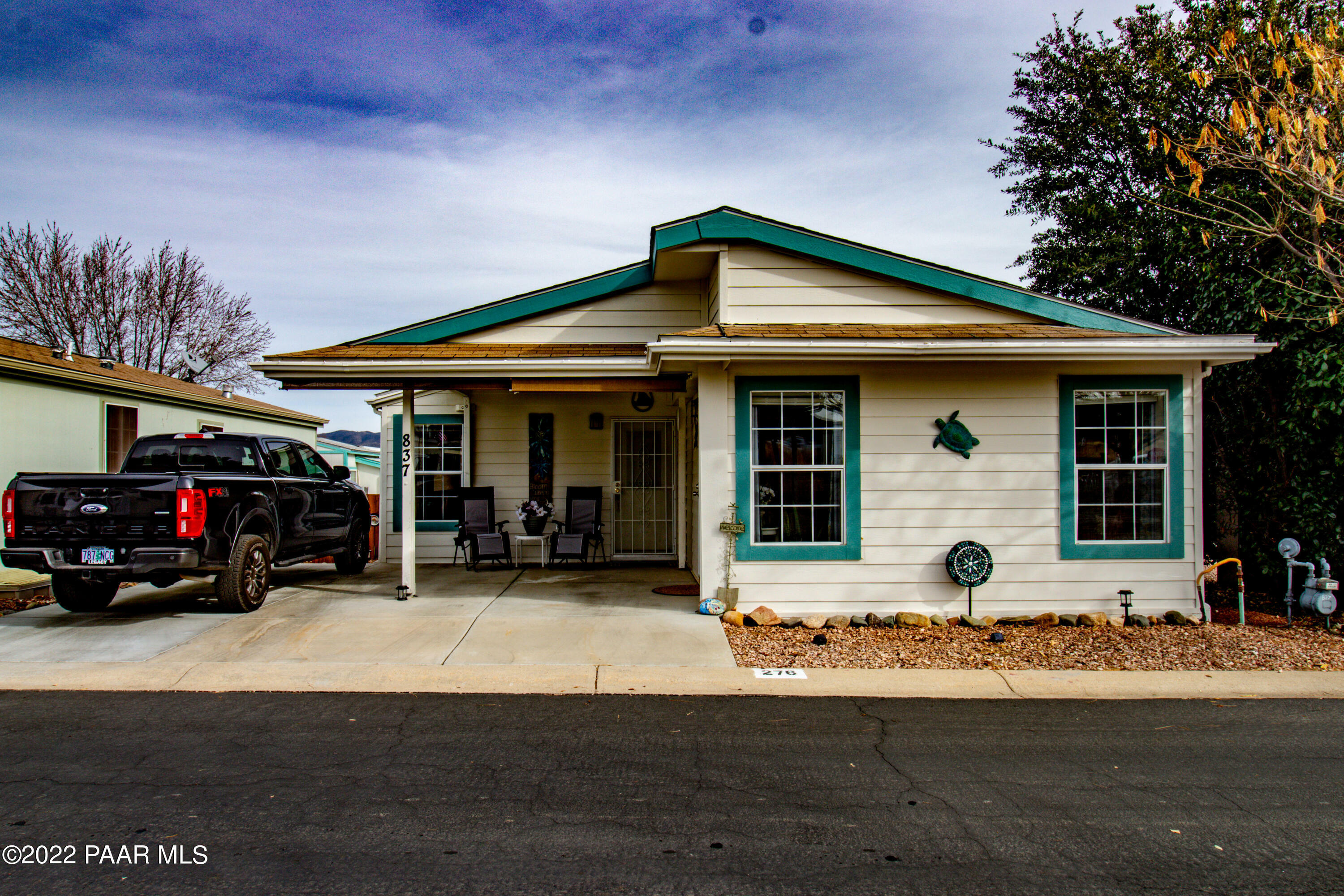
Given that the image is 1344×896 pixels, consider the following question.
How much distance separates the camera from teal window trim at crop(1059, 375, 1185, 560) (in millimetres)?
8016

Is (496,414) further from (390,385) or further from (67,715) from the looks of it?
(67,715)

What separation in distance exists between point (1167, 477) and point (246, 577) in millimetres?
9243

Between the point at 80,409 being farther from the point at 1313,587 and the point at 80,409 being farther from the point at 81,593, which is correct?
the point at 1313,587

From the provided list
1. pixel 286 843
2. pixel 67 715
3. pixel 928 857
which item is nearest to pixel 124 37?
pixel 67 715

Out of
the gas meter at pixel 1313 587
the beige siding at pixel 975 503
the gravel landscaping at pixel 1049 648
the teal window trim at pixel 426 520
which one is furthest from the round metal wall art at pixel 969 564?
the teal window trim at pixel 426 520

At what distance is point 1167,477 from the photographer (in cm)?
805

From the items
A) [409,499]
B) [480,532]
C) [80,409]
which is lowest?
[480,532]

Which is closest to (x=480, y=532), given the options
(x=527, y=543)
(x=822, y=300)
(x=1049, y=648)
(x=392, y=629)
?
(x=527, y=543)

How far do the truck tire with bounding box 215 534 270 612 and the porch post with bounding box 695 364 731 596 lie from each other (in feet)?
14.7

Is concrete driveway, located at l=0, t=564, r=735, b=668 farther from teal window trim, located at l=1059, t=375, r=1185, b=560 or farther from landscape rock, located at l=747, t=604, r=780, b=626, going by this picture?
teal window trim, located at l=1059, t=375, r=1185, b=560

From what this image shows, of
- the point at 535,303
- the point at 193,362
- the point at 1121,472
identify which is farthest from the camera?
the point at 193,362

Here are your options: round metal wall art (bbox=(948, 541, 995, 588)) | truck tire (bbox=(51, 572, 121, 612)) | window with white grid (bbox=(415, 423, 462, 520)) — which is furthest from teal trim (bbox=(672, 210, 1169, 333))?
truck tire (bbox=(51, 572, 121, 612))

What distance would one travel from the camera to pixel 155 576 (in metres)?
7.74

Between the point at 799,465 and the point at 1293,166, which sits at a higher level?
the point at 1293,166
